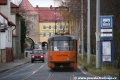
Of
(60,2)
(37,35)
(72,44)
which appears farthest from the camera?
(37,35)

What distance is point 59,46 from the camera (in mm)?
33344

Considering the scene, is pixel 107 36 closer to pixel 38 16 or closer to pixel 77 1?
pixel 77 1

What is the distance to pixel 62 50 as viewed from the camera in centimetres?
3306

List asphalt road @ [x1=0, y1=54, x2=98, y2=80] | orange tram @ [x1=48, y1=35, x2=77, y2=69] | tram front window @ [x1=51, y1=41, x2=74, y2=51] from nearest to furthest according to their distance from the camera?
asphalt road @ [x1=0, y1=54, x2=98, y2=80]
orange tram @ [x1=48, y1=35, x2=77, y2=69]
tram front window @ [x1=51, y1=41, x2=74, y2=51]

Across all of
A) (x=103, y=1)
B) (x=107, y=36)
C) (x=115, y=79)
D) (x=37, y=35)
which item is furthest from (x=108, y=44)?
(x=37, y=35)

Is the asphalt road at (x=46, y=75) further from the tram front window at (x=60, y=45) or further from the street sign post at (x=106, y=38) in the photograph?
the street sign post at (x=106, y=38)

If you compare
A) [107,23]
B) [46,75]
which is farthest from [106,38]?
[46,75]

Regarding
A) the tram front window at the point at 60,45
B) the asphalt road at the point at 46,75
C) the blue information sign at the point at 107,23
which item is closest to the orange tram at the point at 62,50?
the tram front window at the point at 60,45

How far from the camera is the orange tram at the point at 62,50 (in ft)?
108

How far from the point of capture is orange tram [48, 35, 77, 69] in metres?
33.1

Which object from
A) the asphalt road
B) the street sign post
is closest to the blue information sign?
the street sign post

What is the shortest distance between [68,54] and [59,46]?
101 centimetres

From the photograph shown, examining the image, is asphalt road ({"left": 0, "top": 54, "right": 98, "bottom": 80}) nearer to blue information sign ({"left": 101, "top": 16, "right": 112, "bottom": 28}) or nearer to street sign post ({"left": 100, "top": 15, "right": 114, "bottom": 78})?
street sign post ({"left": 100, "top": 15, "right": 114, "bottom": 78})

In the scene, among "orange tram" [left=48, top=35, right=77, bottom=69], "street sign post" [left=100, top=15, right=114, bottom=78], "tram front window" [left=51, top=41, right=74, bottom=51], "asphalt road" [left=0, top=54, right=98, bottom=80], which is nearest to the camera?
"street sign post" [left=100, top=15, right=114, bottom=78]
